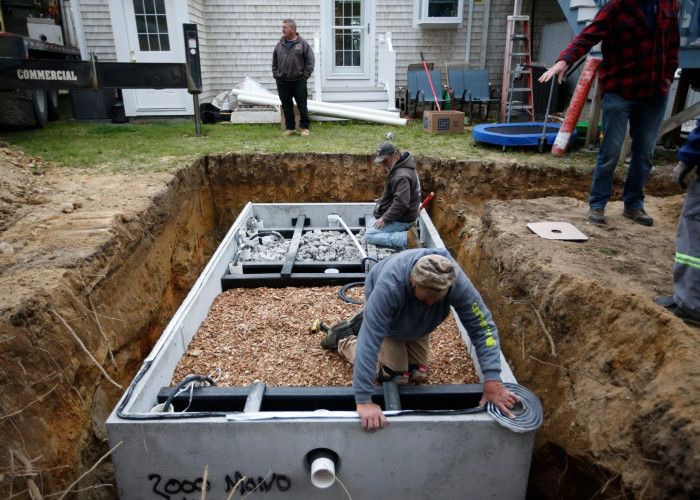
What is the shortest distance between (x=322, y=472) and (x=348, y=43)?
31.2ft

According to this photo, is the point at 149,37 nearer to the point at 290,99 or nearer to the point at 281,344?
the point at 290,99

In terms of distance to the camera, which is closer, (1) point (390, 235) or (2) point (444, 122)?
(1) point (390, 235)

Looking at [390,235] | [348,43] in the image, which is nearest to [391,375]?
[390,235]

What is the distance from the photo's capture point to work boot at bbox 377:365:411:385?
3184 mm

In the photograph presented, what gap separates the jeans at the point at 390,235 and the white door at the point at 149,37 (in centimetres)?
640

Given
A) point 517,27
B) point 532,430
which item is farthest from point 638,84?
point 517,27

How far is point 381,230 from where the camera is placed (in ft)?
17.3

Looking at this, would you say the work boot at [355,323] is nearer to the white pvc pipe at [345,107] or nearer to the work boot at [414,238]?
the work boot at [414,238]

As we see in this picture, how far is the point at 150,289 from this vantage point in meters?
4.59

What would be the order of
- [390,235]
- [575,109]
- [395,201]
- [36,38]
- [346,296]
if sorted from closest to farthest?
[346,296], [395,201], [390,235], [575,109], [36,38]

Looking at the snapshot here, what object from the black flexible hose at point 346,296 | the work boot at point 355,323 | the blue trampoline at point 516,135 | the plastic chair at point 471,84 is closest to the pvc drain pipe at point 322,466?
the work boot at point 355,323

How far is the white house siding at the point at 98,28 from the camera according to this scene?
928 cm

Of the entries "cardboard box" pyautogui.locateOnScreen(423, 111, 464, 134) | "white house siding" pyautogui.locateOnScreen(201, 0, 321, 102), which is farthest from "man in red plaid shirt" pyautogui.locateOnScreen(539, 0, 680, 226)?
"white house siding" pyautogui.locateOnScreen(201, 0, 321, 102)

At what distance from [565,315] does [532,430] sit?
0.82 metres
